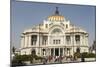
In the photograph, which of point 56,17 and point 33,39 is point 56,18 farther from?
point 33,39

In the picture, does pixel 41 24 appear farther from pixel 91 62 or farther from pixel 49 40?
pixel 91 62

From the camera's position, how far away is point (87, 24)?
3713 mm

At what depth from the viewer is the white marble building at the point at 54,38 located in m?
3.38

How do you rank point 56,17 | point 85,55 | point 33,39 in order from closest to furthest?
1. point 33,39
2. point 56,17
3. point 85,55

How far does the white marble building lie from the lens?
338 centimetres

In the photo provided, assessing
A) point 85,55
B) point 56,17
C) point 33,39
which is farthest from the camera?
point 85,55

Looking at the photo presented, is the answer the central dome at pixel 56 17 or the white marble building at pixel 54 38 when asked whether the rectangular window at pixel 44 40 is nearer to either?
the white marble building at pixel 54 38

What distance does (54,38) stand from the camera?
3494mm

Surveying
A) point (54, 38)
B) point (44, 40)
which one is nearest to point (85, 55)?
A: point (54, 38)

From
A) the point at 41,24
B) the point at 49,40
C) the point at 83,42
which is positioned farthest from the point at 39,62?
the point at 83,42

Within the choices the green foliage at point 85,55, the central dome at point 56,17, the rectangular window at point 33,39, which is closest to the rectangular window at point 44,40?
the rectangular window at point 33,39

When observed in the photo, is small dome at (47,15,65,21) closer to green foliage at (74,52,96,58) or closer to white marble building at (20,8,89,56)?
white marble building at (20,8,89,56)

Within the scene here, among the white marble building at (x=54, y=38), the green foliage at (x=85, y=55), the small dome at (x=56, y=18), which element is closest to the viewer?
the white marble building at (x=54, y=38)

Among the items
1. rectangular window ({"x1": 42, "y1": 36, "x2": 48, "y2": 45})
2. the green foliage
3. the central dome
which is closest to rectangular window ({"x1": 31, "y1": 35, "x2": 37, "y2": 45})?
rectangular window ({"x1": 42, "y1": 36, "x2": 48, "y2": 45})
